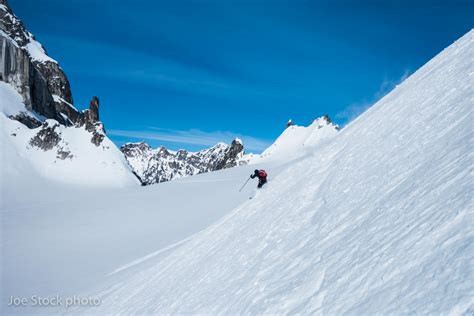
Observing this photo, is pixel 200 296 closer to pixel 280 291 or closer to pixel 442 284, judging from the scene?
pixel 280 291

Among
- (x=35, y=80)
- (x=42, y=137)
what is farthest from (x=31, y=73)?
(x=42, y=137)

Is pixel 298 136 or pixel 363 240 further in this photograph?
→ pixel 298 136

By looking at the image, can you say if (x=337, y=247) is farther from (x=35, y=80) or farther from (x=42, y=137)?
(x=35, y=80)

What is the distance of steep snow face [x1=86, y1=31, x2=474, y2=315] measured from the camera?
3.09 metres

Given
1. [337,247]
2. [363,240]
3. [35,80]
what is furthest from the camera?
[35,80]

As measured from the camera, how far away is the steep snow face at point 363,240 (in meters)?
3.09

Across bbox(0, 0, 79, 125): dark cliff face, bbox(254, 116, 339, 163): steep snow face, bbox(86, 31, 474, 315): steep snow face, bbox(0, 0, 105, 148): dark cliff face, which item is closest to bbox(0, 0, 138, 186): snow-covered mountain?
bbox(0, 0, 105, 148): dark cliff face

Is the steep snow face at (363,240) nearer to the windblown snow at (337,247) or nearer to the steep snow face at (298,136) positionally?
the windblown snow at (337,247)

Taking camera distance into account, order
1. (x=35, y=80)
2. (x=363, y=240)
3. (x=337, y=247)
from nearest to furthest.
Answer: (x=363, y=240), (x=337, y=247), (x=35, y=80)

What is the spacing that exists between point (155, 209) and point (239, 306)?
814 inches

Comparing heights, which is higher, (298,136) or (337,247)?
(298,136)

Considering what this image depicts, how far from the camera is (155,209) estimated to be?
2466cm

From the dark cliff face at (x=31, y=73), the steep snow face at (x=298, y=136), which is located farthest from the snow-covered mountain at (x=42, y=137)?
the steep snow face at (x=298, y=136)

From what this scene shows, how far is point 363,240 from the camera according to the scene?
4438mm
